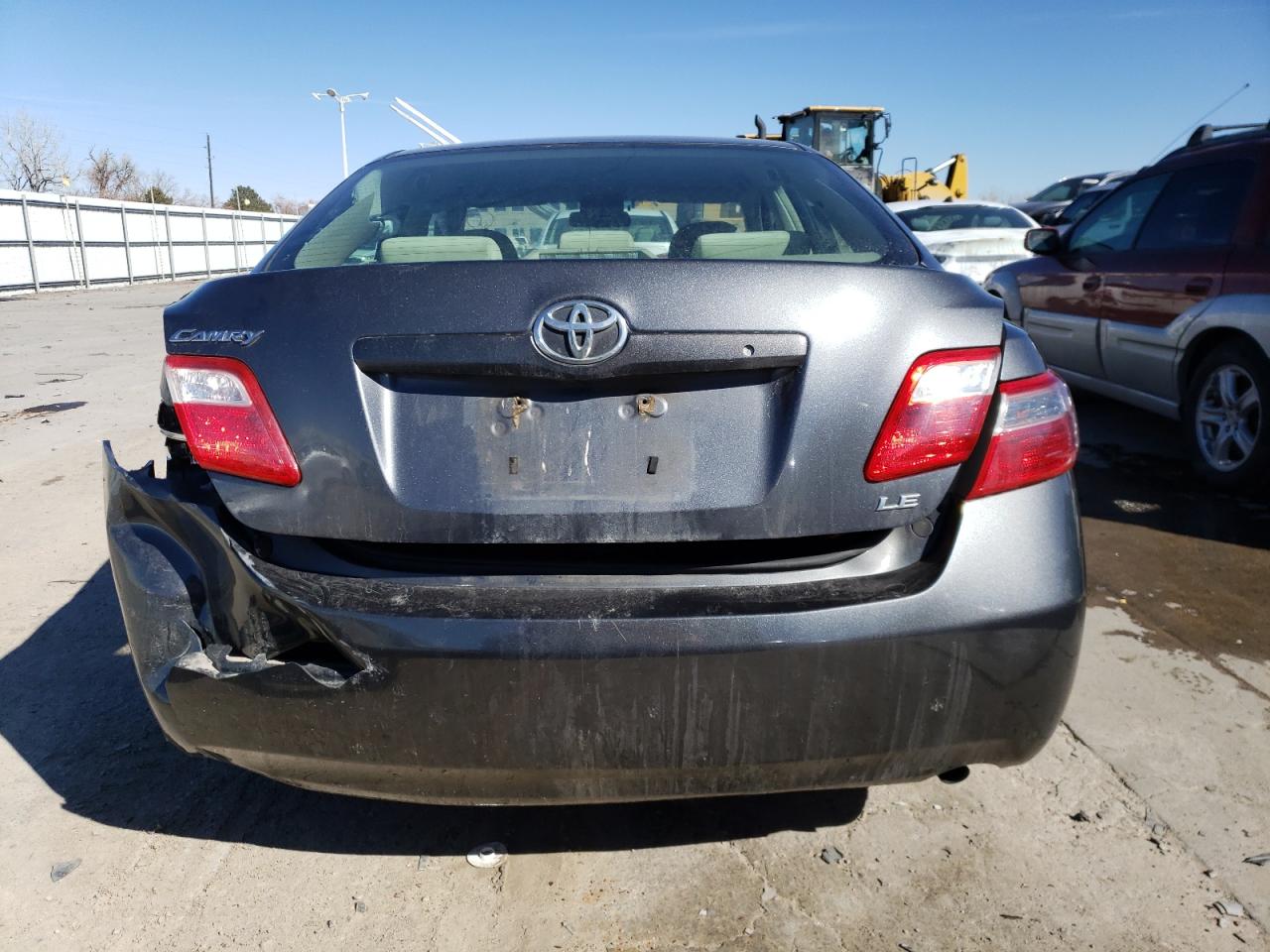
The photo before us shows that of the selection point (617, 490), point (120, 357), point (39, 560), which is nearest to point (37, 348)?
point (120, 357)

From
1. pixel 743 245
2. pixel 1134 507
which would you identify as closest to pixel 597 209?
pixel 743 245

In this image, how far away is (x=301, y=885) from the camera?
210cm

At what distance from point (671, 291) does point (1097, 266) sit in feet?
16.3

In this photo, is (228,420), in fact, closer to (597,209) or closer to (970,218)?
(597,209)

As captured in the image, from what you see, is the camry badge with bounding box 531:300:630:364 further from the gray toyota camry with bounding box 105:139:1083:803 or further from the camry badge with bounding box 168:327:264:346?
the camry badge with bounding box 168:327:264:346

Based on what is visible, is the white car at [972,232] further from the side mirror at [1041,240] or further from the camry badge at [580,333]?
the camry badge at [580,333]

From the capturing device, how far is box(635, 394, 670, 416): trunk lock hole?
66.8 inches

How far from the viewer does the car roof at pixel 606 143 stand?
9.48ft

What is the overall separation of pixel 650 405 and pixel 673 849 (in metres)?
1.10

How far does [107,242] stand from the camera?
80.2 ft

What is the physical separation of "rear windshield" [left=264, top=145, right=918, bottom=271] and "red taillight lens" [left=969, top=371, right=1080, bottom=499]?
46 cm

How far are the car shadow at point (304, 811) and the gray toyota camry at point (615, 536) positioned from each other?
0.53 meters

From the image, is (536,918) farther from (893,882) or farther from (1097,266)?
(1097,266)

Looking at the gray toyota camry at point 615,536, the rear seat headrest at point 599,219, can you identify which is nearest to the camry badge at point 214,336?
the gray toyota camry at point 615,536
